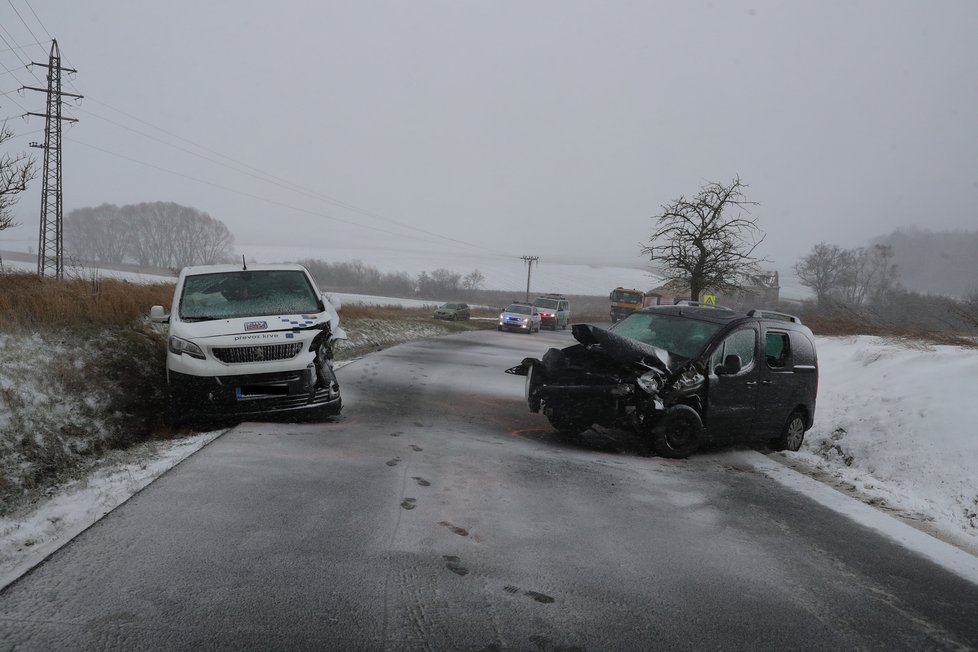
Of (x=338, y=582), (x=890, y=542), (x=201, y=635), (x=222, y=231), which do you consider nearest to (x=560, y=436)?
(x=890, y=542)

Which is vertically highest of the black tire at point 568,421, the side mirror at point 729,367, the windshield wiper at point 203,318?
the windshield wiper at point 203,318

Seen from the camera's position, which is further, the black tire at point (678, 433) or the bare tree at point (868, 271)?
the bare tree at point (868, 271)

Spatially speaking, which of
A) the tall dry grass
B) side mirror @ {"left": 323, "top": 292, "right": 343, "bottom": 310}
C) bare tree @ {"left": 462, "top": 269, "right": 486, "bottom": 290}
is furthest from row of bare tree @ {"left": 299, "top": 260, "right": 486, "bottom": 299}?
side mirror @ {"left": 323, "top": 292, "right": 343, "bottom": 310}

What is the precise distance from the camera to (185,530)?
3.78 meters

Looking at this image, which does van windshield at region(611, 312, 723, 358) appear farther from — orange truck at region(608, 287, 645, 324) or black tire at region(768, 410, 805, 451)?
orange truck at region(608, 287, 645, 324)

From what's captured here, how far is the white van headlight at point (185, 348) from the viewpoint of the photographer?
6.67m

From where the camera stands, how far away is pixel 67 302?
9.09 meters

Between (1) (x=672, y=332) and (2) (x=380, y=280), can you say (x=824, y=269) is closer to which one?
(2) (x=380, y=280)

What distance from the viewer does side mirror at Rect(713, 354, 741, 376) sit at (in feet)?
22.5

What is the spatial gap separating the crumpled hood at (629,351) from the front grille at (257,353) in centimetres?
318

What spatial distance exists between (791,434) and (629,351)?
3.04 metres

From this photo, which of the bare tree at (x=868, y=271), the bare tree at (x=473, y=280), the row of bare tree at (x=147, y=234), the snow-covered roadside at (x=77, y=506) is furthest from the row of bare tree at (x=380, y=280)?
the snow-covered roadside at (x=77, y=506)

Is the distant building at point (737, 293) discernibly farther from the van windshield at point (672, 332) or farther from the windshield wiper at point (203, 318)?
the windshield wiper at point (203, 318)

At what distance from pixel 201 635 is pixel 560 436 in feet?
17.8
